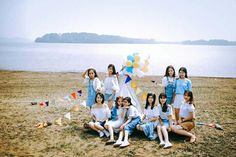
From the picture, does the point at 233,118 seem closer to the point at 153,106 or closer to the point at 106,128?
the point at 153,106

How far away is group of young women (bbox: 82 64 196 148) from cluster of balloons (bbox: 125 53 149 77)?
2.13ft

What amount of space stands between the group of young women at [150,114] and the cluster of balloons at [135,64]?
0.65 metres

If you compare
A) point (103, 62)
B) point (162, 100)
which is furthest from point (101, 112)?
point (103, 62)

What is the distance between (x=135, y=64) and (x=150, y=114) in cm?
177

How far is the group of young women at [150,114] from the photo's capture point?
682 cm

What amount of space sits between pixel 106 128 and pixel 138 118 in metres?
0.77

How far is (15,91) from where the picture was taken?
1305 centimetres

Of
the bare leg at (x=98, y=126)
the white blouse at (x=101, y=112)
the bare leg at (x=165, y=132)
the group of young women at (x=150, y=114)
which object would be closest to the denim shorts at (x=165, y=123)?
the group of young women at (x=150, y=114)

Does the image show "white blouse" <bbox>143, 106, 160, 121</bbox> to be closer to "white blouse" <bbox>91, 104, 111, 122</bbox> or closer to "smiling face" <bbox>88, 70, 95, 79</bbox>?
"white blouse" <bbox>91, 104, 111, 122</bbox>

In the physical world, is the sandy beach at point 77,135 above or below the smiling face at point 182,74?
below

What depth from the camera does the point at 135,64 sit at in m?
8.24

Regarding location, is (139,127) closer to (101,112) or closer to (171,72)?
(101,112)

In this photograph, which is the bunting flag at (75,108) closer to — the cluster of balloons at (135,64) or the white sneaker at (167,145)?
the cluster of balloons at (135,64)

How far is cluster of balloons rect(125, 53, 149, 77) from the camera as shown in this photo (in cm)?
821
